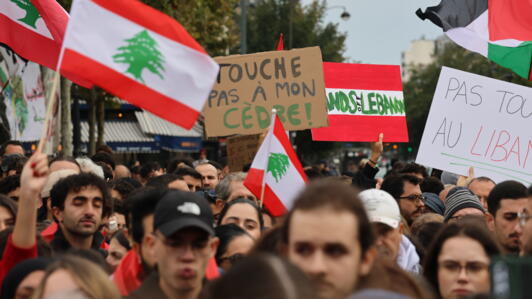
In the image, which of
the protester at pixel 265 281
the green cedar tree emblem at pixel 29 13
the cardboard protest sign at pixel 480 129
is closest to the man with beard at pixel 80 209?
the green cedar tree emblem at pixel 29 13

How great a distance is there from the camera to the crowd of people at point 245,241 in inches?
148

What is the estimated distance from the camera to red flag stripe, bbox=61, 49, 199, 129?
241 inches

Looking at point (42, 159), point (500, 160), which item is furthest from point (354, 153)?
point (42, 159)

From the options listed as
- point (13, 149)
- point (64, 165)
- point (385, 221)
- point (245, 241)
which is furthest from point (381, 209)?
point (13, 149)

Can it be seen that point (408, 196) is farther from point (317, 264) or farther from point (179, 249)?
point (317, 264)

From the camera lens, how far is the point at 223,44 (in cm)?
3175

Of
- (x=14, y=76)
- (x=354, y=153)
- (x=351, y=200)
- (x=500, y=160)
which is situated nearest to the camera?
(x=351, y=200)

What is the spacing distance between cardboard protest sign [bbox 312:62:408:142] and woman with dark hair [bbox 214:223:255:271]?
474 cm

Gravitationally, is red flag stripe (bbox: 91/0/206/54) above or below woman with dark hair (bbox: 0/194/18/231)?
above

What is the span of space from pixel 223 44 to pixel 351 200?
28063 mm

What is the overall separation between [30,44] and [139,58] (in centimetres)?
484

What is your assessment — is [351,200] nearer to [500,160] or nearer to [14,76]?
[500,160]

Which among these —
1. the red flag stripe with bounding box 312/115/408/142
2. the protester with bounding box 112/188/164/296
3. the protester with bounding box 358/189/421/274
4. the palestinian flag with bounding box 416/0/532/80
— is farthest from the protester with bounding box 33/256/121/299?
the palestinian flag with bounding box 416/0/532/80

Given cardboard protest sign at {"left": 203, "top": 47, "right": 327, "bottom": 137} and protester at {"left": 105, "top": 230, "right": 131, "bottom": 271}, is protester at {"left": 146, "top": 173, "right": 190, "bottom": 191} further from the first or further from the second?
protester at {"left": 105, "top": 230, "right": 131, "bottom": 271}
